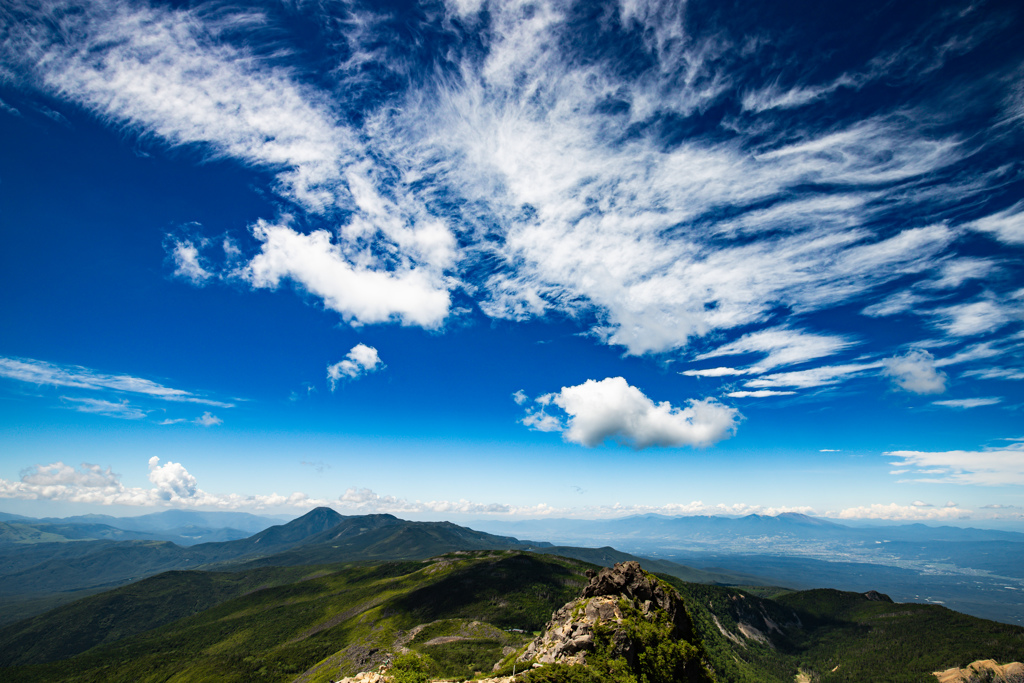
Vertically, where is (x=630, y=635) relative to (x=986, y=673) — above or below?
above

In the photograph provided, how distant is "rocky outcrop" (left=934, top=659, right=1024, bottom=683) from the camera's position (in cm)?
16338

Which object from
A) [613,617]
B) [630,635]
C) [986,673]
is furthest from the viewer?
[986,673]

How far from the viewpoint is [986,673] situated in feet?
554

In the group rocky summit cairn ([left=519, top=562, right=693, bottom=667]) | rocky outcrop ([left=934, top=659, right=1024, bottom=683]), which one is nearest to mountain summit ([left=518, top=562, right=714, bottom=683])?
rocky summit cairn ([left=519, top=562, right=693, bottom=667])

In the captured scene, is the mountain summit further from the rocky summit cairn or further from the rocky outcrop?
the rocky outcrop

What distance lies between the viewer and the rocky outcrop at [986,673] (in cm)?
16338

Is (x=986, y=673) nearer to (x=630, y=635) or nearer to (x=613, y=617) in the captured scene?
(x=613, y=617)

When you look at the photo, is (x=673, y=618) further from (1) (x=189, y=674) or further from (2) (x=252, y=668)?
Result: (1) (x=189, y=674)

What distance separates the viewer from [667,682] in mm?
60906

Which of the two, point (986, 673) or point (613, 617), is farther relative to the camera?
point (986, 673)

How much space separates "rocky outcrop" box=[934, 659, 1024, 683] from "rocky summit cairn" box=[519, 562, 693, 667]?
669 ft

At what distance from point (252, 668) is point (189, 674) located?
3371 cm

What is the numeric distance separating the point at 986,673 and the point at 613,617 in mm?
230467

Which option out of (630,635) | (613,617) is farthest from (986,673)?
(630,635)
